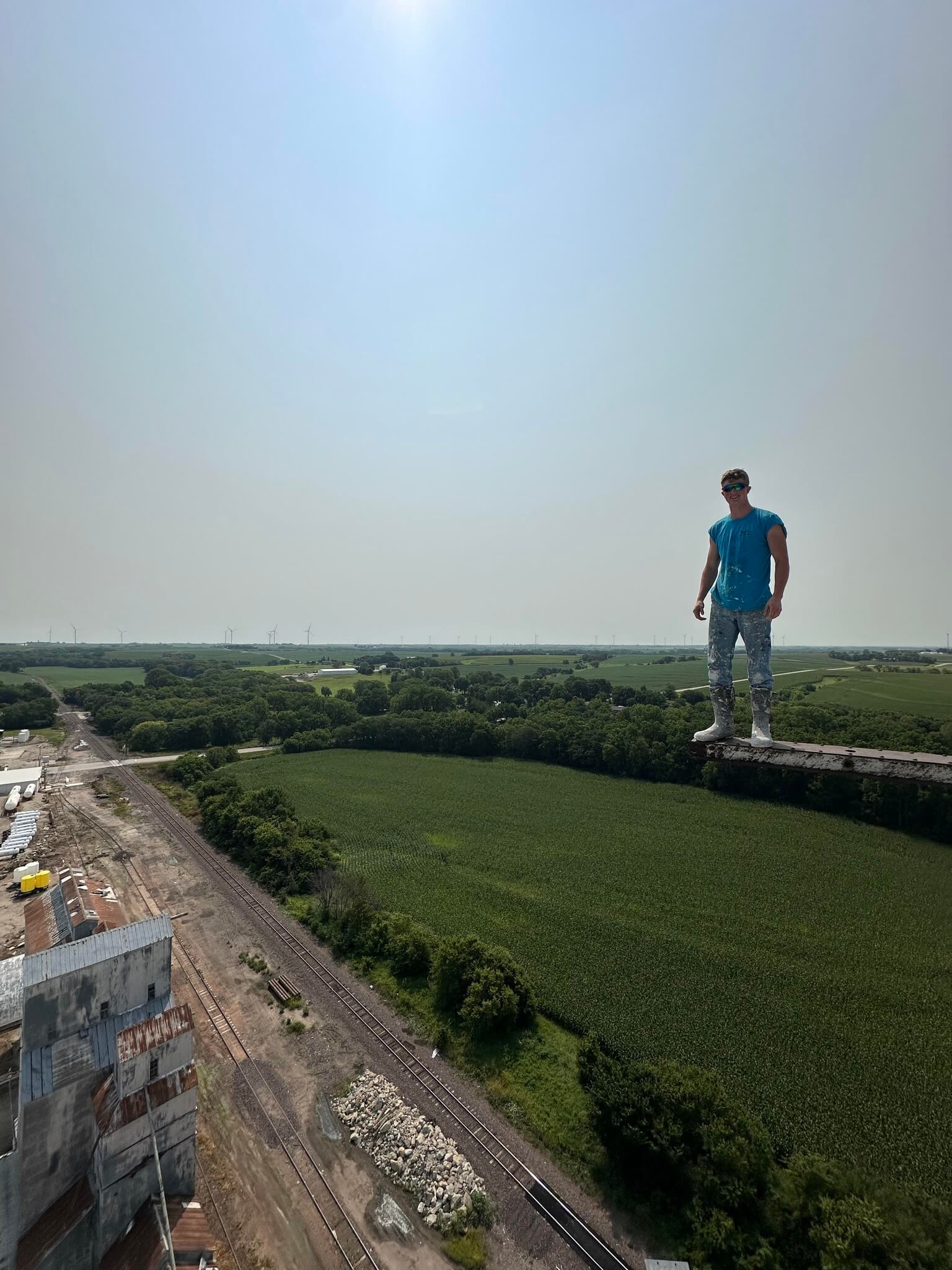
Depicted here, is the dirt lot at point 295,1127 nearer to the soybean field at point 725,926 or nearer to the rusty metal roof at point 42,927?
the soybean field at point 725,926

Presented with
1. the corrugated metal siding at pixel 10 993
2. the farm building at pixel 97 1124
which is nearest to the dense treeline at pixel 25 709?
the corrugated metal siding at pixel 10 993

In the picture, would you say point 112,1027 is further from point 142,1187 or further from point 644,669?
point 644,669

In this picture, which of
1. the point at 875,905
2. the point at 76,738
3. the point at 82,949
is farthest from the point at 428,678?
the point at 82,949

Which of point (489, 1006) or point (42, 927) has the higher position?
point (42, 927)

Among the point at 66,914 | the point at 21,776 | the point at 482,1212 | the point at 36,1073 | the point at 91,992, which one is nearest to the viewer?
the point at 36,1073

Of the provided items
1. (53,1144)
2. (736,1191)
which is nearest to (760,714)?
(736,1191)
